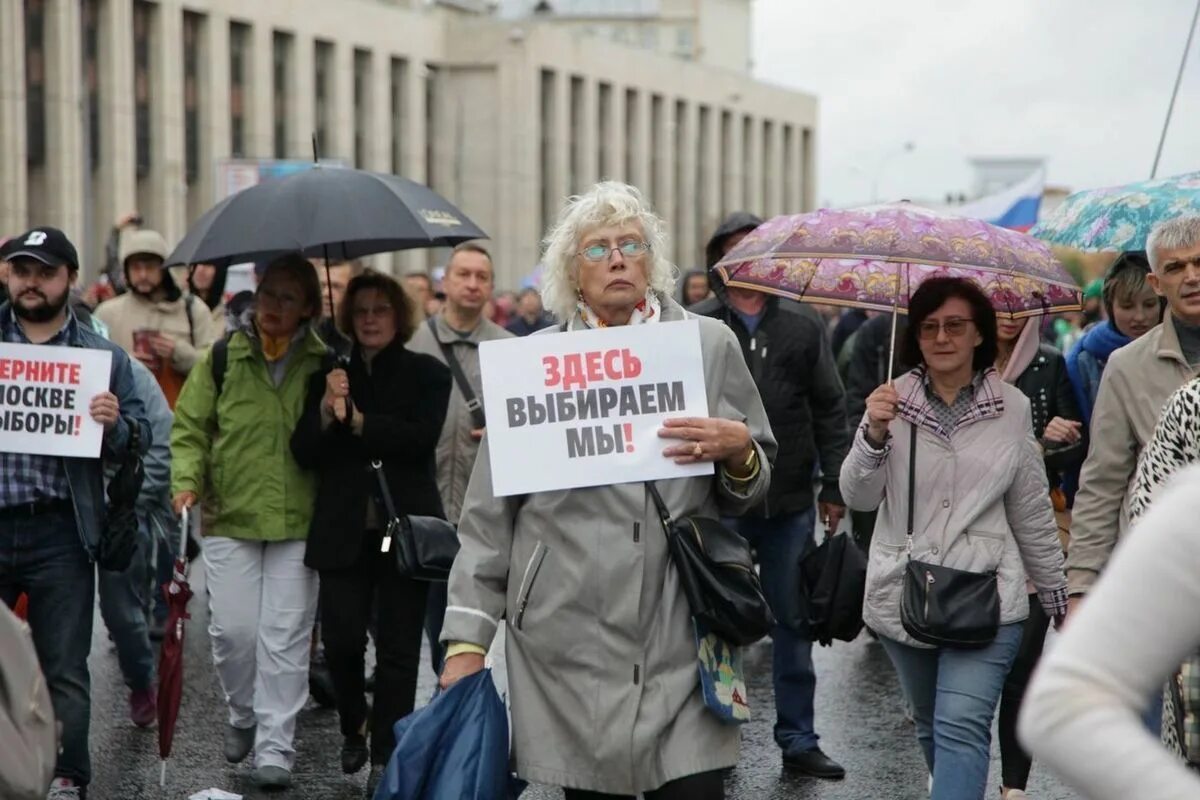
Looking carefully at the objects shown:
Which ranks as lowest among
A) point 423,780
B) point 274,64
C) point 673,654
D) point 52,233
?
point 423,780

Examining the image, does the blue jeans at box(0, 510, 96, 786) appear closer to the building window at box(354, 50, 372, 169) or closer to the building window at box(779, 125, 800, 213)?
the building window at box(354, 50, 372, 169)

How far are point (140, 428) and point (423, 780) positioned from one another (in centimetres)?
258

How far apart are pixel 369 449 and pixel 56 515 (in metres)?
1.21

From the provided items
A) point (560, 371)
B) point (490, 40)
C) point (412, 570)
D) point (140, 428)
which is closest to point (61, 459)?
point (140, 428)

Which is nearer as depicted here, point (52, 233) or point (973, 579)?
point (973, 579)

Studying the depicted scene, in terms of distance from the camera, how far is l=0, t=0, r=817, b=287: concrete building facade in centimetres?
5247

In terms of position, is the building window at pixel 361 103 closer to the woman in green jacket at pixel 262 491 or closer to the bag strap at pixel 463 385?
the bag strap at pixel 463 385

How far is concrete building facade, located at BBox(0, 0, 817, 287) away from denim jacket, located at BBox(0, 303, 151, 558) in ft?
122

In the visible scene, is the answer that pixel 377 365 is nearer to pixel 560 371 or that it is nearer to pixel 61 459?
pixel 61 459

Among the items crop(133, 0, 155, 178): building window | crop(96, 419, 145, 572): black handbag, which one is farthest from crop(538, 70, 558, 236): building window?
crop(96, 419, 145, 572): black handbag

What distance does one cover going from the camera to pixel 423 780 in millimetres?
4379

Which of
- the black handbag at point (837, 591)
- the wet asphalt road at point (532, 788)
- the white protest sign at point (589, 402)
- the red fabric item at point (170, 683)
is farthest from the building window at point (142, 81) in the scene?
the white protest sign at point (589, 402)

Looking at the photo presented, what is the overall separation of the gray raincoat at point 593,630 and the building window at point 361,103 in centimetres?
6569

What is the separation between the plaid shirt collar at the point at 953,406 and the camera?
5770mm
